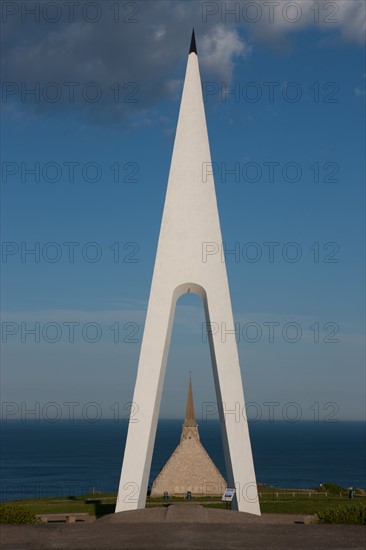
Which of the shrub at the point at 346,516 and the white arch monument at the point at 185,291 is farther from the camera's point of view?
the white arch monument at the point at 185,291

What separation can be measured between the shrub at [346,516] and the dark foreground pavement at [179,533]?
227 centimetres

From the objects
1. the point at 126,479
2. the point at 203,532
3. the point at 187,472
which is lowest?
the point at 203,532

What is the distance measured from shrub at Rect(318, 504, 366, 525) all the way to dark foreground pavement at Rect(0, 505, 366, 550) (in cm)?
227

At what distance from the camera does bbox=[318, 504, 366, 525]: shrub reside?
696 inches

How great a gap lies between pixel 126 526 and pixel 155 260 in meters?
9.57

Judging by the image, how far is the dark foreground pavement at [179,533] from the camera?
43.9 feet

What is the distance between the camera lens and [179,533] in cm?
1442

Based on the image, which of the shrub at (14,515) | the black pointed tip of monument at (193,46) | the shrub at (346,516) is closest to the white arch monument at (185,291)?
the black pointed tip of monument at (193,46)

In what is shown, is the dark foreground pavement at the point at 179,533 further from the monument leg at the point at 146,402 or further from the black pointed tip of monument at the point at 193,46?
the black pointed tip of monument at the point at 193,46

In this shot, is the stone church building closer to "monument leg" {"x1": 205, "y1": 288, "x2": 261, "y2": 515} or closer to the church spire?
the church spire

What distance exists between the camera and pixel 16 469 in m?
116

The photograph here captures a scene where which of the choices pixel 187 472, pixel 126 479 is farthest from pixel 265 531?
pixel 187 472

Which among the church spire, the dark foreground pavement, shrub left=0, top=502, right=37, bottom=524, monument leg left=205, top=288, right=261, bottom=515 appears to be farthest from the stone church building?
the dark foreground pavement

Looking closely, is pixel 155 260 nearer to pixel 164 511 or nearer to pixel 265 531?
pixel 164 511
